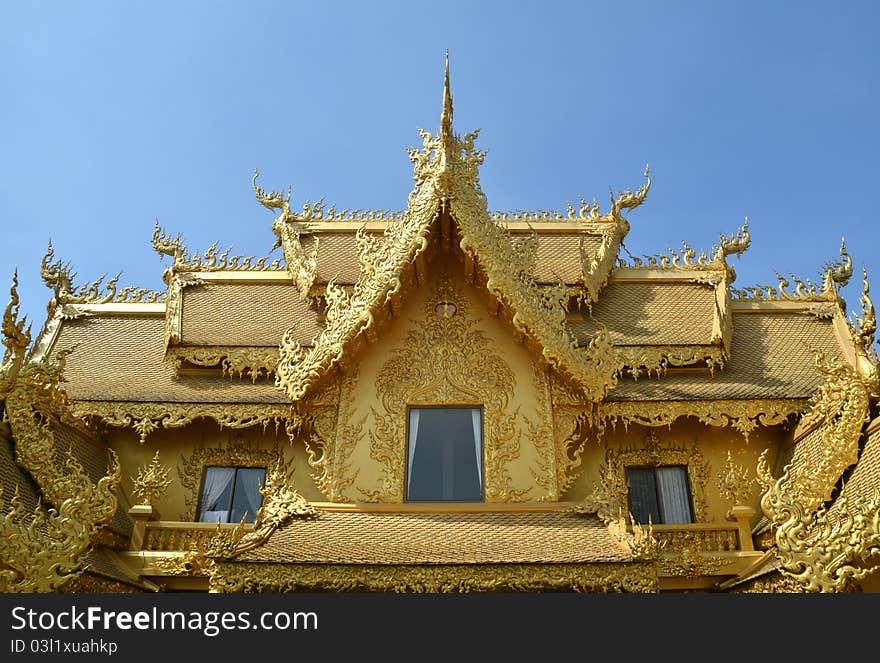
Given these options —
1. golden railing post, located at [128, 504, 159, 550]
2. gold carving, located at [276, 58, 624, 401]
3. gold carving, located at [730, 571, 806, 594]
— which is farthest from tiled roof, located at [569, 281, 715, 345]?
golden railing post, located at [128, 504, 159, 550]

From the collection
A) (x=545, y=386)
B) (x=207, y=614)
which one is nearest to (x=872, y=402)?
(x=545, y=386)

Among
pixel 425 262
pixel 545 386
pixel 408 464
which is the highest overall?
pixel 425 262

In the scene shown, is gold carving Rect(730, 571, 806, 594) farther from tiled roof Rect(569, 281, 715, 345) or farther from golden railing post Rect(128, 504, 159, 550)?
golden railing post Rect(128, 504, 159, 550)

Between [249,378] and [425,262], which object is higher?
[425,262]

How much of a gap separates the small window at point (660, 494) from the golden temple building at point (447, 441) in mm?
25

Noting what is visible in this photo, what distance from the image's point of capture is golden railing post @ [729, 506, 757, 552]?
871cm

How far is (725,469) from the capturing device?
31.0ft

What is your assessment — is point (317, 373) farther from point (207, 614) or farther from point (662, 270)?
point (662, 270)

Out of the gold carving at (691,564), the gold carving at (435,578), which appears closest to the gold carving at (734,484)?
the gold carving at (691,564)

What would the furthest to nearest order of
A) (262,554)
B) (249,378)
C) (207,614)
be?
(249,378)
(262,554)
(207,614)

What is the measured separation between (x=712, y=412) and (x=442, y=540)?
12.3ft

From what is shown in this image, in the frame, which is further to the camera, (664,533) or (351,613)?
(664,533)

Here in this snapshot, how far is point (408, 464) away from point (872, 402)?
5.04 m

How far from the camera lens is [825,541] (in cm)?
698
